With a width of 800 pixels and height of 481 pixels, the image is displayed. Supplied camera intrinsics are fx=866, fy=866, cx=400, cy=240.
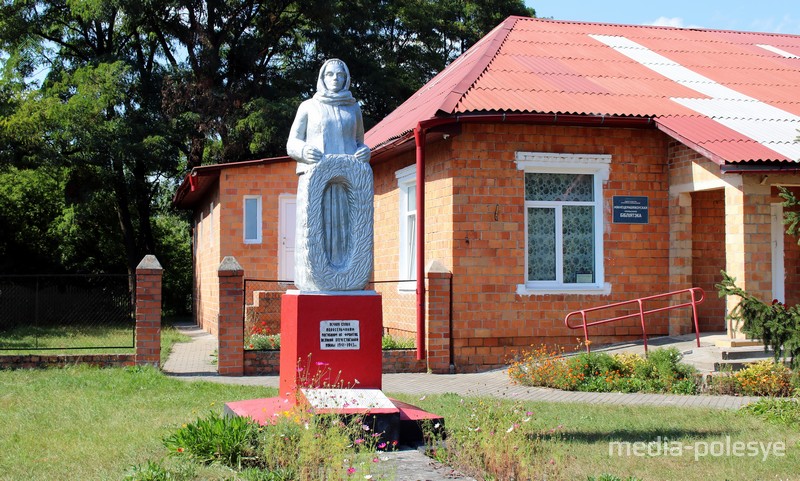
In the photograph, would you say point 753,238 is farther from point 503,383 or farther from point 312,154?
point 312,154

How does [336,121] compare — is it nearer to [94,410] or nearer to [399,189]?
[94,410]

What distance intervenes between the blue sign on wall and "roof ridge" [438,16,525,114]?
290 cm

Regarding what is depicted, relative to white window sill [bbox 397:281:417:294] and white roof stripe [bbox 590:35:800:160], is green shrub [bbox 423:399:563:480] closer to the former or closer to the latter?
white window sill [bbox 397:281:417:294]

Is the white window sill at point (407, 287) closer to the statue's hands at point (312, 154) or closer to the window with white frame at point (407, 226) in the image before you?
the window with white frame at point (407, 226)

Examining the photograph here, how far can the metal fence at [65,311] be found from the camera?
15344mm

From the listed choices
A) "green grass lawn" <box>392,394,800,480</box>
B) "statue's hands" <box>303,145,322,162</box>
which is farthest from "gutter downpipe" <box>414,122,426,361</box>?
"statue's hands" <box>303,145,322,162</box>

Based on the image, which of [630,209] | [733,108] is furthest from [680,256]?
Answer: [733,108]

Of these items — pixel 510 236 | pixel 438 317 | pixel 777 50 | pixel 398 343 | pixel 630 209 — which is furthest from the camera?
pixel 777 50

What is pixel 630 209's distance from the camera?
13.4 m

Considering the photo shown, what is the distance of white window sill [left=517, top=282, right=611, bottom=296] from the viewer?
512 inches

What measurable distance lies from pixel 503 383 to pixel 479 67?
5.36 m

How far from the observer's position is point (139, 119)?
84.6 feet

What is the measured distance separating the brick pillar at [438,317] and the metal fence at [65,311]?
18.5ft

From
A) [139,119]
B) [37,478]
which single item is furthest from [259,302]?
[139,119]
